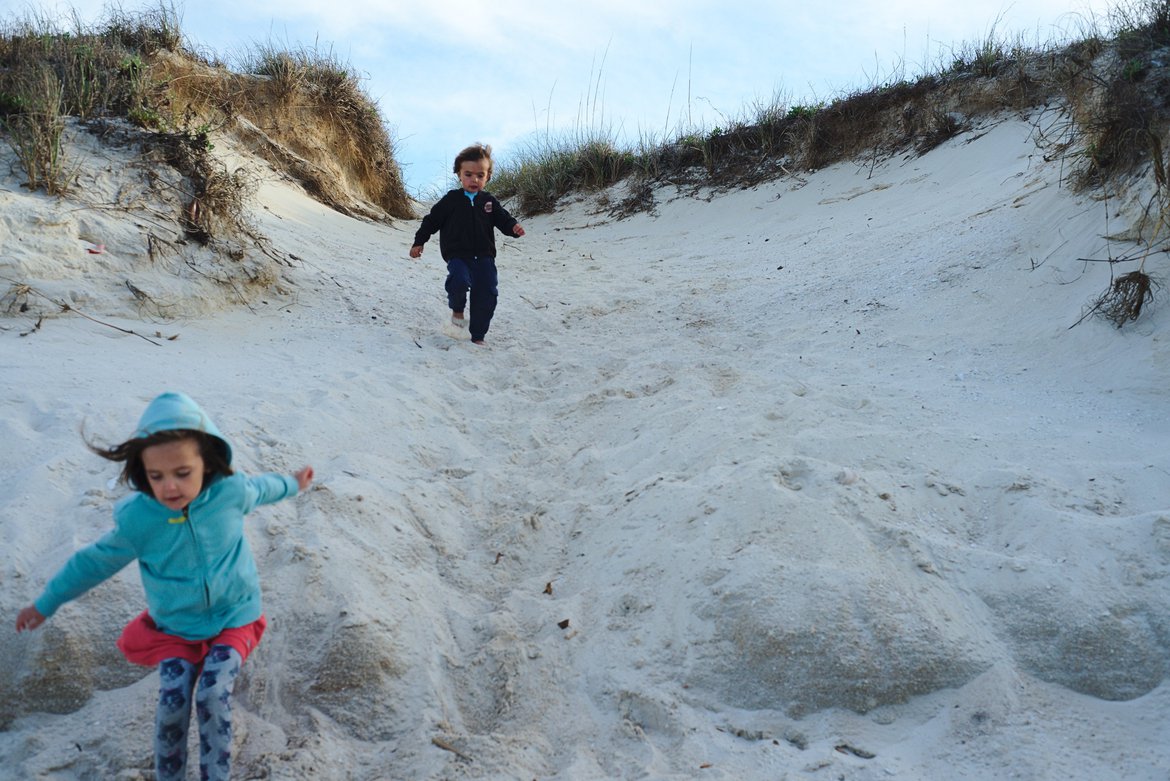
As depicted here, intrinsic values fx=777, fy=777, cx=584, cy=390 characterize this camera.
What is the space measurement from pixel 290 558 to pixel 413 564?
18.3 inches

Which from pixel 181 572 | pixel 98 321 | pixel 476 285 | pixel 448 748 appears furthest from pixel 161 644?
pixel 476 285

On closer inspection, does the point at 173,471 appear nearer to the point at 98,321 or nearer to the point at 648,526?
the point at 648,526

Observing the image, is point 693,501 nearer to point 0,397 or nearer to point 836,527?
point 836,527

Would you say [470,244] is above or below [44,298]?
above

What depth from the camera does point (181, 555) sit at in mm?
2035

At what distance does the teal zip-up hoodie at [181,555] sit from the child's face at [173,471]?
0.05 metres

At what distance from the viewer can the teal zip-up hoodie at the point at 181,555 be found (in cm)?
197

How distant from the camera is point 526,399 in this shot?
15.9 feet

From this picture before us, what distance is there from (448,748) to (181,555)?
926 mm

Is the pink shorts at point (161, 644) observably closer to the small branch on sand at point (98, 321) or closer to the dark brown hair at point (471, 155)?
the small branch on sand at point (98, 321)

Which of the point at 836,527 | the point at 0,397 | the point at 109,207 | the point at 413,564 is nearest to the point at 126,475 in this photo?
the point at 413,564

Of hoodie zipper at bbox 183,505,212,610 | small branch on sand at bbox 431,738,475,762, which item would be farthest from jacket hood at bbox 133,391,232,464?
small branch on sand at bbox 431,738,475,762

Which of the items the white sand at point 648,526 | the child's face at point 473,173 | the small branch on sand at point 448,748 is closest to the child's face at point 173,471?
the white sand at point 648,526

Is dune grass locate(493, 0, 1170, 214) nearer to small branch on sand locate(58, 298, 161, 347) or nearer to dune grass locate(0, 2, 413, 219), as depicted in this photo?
dune grass locate(0, 2, 413, 219)
